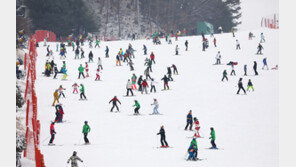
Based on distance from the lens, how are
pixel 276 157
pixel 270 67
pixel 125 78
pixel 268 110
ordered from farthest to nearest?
pixel 270 67 < pixel 125 78 < pixel 268 110 < pixel 276 157

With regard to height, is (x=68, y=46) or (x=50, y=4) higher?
(x=50, y=4)

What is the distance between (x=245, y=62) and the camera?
42.3 m

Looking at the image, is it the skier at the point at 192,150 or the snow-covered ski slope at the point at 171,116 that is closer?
the skier at the point at 192,150

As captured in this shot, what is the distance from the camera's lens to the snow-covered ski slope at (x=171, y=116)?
1906 cm

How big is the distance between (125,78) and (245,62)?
12.3 meters

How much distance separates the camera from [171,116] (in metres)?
26.3

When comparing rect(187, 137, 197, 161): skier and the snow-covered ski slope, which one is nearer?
rect(187, 137, 197, 161): skier

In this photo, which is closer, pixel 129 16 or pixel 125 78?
pixel 125 78

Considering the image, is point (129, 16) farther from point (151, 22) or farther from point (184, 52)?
point (184, 52)

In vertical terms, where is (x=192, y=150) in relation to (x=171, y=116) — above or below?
below

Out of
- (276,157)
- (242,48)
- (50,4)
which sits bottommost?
(276,157)

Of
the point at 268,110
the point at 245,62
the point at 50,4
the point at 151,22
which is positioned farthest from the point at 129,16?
the point at 268,110

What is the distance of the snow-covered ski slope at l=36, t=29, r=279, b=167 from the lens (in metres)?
19.1

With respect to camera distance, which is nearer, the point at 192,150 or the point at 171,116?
the point at 192,150
